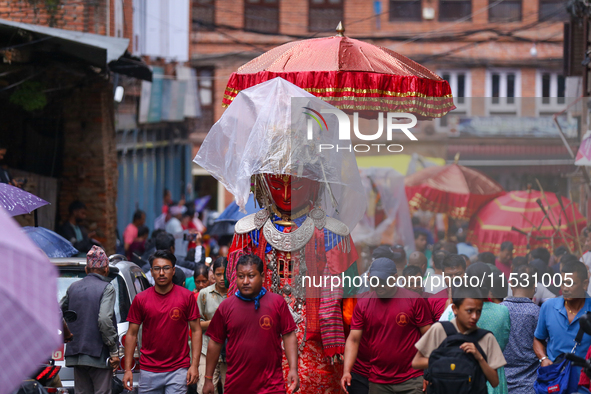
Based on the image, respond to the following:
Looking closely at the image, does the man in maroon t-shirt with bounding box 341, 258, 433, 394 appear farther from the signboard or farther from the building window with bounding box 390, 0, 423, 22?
the building window with bounding box 390, 0, 423, 22

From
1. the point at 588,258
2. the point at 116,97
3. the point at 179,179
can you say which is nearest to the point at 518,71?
the point at 179,179

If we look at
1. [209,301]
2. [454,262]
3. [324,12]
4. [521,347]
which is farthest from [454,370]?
[324,12]

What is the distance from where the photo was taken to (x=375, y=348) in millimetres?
5879

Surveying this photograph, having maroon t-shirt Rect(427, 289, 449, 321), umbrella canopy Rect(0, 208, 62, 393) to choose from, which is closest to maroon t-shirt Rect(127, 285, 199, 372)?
maroon t-shirt Rect(427, 289, 449, 321)

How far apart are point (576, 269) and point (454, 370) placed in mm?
1512

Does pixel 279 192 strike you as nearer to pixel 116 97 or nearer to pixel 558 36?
pixel 116 97

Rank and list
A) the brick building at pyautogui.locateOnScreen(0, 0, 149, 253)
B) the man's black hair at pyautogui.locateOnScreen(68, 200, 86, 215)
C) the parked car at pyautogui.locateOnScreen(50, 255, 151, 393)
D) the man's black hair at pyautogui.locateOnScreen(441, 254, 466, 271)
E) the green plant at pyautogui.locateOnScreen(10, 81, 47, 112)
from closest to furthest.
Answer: the man's black hair at pyautogui.locateOnScreen(441, 254, 466, 271), the parked car at pyautogui.locateOnScreen(50, 255, 151, 393), the green plant at pyautogui.locateOnScreen(10, 81, 47, 112), the brick building at pyautogui.locateOnScreen(0, 0, 149, 253), the man's black hair at pyautogui.locateOnScreen(68, 200, 86, 215)

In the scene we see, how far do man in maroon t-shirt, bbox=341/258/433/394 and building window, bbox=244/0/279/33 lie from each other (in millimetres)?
27143

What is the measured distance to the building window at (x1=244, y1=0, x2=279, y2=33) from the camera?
3200 cm

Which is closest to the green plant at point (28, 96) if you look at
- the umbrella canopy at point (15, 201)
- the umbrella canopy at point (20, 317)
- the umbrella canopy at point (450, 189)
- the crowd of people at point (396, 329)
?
the umbrella canopy at point (15, 201)

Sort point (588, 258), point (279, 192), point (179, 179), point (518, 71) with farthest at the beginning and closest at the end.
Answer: point (518, 71), point (179, 179), point (588, 258), point (279, 192)

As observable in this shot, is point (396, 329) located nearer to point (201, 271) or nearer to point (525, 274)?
point (525, 274)

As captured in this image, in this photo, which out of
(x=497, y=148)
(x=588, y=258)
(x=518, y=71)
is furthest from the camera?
(x=518, y=71)

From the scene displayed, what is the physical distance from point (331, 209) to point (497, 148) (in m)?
1.39
